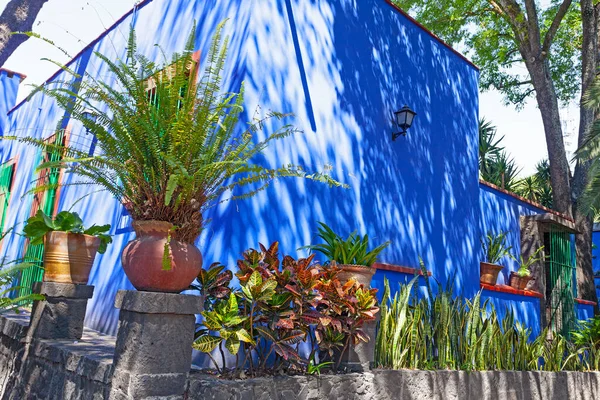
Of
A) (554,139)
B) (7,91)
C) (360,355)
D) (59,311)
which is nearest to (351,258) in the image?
(360,355)

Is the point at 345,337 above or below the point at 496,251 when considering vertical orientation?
below

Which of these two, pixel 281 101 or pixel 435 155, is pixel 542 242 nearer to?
pixel 435 155

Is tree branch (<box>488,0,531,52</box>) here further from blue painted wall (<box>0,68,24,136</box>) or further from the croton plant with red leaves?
blue painted wall (<box>0,68,24,136</box>)

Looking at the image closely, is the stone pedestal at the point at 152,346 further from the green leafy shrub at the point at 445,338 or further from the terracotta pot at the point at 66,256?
the green leafy shrub at the point at 445,338

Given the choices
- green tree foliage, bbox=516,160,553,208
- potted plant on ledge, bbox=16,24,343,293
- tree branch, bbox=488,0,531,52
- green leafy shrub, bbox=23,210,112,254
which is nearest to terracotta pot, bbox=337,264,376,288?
potted plant on ledge, bbox=16,24,343,293

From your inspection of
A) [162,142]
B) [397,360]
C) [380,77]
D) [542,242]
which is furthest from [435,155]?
[162,142]

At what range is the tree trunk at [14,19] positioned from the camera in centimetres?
680

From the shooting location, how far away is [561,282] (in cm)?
858

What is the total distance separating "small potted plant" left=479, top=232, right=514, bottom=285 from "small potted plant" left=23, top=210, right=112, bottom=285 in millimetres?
5052

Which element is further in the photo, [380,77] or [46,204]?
[46,204]

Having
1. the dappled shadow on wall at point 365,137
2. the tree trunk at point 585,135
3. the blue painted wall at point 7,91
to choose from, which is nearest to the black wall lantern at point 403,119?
the dappled shadow on wall at point 365,137

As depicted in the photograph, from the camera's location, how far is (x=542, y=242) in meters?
8.41

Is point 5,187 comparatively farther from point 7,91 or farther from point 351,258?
point 351,258

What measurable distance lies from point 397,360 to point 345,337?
2.51 feet
